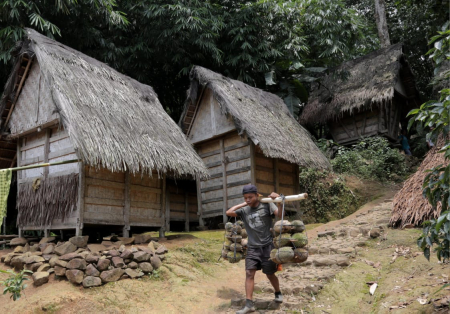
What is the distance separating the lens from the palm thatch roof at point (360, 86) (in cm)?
1614

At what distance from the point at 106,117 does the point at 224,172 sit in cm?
411

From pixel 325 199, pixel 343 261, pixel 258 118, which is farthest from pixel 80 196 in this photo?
pixel 325 199

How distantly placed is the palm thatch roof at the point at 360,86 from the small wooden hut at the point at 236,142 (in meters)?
4.73

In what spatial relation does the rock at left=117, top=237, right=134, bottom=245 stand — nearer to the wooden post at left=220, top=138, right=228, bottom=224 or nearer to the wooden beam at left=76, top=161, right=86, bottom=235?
the wooden beam at left=76, top=161, right=86, bottom=235

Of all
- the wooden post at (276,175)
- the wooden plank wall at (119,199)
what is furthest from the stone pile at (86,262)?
the wooden post at (276,175)

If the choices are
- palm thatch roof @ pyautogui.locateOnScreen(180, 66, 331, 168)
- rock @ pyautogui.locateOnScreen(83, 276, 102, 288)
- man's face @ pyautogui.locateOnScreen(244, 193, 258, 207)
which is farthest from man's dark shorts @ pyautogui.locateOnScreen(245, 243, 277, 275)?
palm thatch roof @ pyautogui.locateOnScreen(180, 66, 331, 168)

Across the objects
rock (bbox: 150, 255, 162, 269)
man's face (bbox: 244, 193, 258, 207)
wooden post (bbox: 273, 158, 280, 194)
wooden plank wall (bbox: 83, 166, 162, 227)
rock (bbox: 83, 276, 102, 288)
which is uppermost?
wooden post (bbox: 273, 158, 280, 194)

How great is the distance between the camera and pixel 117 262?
6.70 m

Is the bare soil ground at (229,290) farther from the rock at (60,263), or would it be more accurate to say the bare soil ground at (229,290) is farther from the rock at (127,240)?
the rock at (127,240)

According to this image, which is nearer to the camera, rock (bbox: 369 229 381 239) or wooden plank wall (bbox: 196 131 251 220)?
rock (bbox: 369 229 381 239)

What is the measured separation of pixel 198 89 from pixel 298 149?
3.52 meters

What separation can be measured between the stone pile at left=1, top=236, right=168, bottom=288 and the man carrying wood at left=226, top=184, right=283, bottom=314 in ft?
8.13

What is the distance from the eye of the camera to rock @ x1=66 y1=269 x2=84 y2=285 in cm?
632

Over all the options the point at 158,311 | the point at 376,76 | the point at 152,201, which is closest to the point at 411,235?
the point at 158,311
